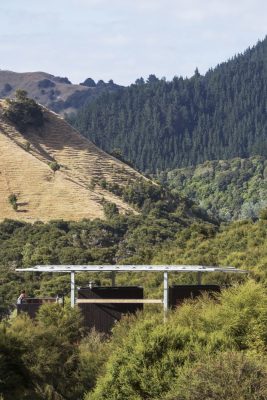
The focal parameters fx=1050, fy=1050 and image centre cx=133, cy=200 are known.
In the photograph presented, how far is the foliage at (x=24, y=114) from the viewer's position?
102 metres

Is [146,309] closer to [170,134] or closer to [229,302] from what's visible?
[229,302]

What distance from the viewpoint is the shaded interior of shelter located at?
36.5 meters

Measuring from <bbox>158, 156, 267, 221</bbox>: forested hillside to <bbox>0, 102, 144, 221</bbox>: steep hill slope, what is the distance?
26.8 meters

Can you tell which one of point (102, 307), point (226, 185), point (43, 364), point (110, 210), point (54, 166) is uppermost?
point (54, 166)

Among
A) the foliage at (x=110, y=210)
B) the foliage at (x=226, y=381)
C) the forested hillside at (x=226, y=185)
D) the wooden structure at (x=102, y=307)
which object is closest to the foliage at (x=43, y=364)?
the wooden structure at (x=102, y=307)

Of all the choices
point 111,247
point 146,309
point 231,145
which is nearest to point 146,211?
point 111,247

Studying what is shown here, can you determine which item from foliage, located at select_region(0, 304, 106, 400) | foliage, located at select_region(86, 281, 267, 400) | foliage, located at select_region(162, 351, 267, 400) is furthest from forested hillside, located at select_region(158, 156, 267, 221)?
foliage, located at select_region(162, 351, 267, 400)

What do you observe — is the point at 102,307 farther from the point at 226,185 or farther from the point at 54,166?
the point at 226,185

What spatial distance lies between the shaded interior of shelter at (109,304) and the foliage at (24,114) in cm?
6518

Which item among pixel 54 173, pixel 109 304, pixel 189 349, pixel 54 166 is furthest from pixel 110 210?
pixel 189 349

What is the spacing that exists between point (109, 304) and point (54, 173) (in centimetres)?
5490

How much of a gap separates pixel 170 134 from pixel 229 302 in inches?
6635

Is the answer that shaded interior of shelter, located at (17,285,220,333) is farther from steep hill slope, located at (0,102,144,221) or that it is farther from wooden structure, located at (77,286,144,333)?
steep hill slope, located at (0,102,144,221)

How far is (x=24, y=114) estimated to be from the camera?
4026 inches
